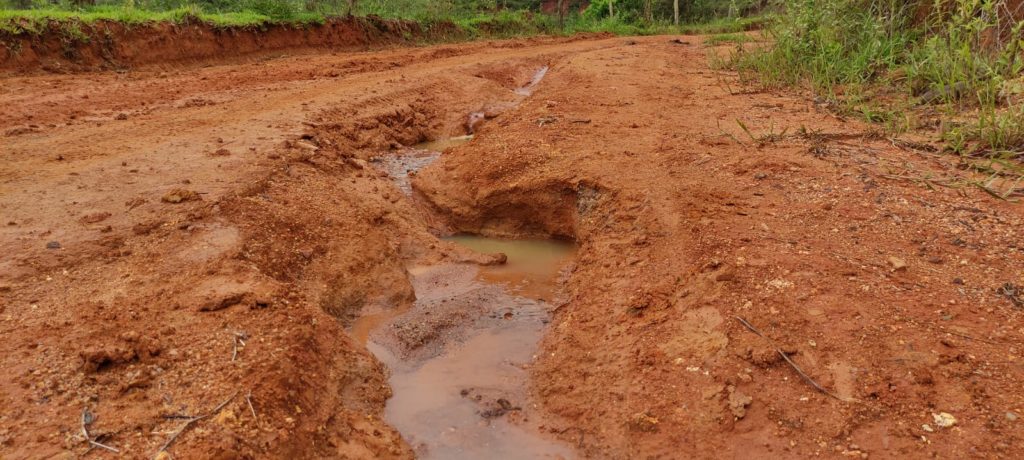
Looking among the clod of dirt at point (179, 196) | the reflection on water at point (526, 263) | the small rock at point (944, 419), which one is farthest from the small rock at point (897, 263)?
the clod of dirt at point (179, 196)

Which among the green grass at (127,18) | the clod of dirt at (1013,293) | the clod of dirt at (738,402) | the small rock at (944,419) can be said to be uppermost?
the green grass at (127,18)

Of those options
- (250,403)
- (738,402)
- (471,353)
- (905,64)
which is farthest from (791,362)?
(905,64)

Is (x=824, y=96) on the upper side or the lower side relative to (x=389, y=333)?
upper

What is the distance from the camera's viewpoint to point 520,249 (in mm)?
4770

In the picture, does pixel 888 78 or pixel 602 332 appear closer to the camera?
pixel 602 332

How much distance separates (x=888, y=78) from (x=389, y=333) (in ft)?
15.2

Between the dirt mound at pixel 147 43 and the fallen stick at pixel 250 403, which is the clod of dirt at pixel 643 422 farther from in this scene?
the dirt mound at pixel 147 43

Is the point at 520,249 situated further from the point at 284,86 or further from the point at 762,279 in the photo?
the point at 284,86

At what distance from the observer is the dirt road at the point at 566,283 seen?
2.23m

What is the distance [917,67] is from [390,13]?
1167 centimetres

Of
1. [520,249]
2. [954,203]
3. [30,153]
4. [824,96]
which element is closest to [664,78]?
[824,96]

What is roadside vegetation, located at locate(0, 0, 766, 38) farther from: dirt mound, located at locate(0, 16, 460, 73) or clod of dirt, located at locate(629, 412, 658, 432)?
clod of dirt, located at locate(629, 412, 658, 432)

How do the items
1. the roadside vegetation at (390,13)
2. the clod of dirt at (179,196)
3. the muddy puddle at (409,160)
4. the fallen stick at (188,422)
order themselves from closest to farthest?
the fallen stick at (188,422) < the clod of dirt at (179,196) < the muddy puddle at (409,160) < the roadside vegetation at (390,13)

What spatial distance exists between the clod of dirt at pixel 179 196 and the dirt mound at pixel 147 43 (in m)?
5.23
